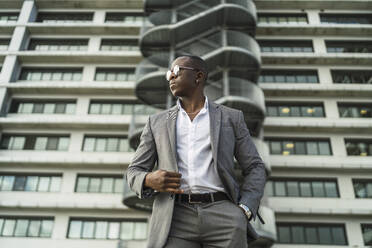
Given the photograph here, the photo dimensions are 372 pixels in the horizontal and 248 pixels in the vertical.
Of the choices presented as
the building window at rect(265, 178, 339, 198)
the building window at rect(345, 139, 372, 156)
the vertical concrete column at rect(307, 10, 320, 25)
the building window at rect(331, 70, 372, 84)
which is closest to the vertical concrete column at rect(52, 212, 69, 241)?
the building window at rect(265, 178, 339, 198)

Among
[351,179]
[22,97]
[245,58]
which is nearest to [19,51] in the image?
[22,97]

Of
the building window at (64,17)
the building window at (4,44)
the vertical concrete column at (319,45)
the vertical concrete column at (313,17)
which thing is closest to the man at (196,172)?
the vertical concrete column at (319,45)

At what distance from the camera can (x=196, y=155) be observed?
266cm

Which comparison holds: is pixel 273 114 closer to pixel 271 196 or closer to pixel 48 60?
pixel 271 196

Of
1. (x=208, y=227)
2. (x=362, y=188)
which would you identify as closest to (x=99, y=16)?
(x=362, y=188)

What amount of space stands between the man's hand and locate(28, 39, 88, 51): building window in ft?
85.5

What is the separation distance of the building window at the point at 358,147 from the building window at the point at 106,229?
14471mm

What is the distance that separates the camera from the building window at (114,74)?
24722mm

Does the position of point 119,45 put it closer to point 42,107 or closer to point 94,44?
point 94,44

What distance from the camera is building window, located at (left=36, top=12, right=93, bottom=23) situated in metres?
27.8

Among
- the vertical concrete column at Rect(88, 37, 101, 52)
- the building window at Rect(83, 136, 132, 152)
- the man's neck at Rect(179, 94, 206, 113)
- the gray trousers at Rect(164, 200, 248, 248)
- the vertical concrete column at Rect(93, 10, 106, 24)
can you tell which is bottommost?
the gray trousers at Rect(164, 200, 248, 248)

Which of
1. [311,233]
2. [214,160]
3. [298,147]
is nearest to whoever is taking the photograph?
[214,160]

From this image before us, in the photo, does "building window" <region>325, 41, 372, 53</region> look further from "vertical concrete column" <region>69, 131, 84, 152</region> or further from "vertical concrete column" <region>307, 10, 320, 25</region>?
"vertical concrete column" <region>69, 131, 84, 152</region>

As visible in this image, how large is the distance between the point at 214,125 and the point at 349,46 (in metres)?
27.2
